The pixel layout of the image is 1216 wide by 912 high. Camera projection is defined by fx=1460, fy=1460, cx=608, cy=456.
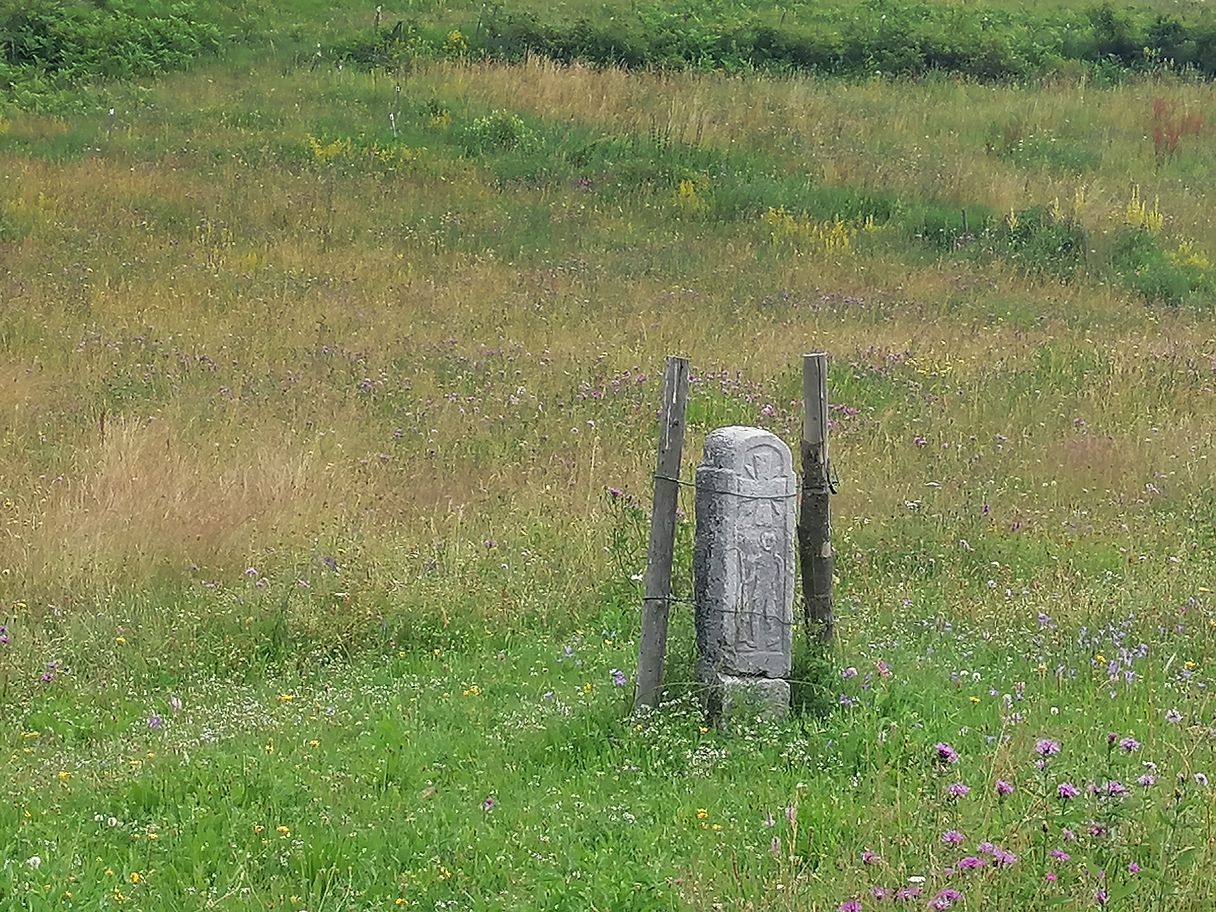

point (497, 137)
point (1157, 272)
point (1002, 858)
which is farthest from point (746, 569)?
point (497, 137)

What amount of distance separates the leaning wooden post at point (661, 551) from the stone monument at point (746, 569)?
11 centimetres

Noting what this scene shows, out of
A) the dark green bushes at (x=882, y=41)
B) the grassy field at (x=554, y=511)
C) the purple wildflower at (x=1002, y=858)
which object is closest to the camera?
the purple wildflower at (x=1002, y=858)

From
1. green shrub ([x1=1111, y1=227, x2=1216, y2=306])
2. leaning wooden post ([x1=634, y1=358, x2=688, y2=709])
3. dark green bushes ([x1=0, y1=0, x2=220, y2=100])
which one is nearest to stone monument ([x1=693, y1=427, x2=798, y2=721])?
leaning wooden post ([x1=634, y1=358, x2=688, y2=709])

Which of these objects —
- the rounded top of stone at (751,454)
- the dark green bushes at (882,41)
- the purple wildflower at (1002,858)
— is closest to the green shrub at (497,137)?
the dark green bushes at (882,41)

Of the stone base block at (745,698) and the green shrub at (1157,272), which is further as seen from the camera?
the green shrub at (1157,272)

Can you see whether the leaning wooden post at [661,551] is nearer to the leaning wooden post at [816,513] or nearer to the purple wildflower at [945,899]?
the leaning wooden post at [816,513]

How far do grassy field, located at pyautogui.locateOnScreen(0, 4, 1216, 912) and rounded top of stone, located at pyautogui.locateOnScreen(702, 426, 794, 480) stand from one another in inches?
29.3

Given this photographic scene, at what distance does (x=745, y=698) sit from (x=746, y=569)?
442mm

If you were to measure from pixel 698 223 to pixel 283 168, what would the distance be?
5.04 metres

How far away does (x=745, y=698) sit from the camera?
5016 millimetres

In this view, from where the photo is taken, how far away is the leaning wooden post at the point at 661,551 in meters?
5.10

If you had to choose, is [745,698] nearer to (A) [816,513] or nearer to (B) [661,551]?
(B) [661,551]

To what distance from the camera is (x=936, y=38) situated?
25953 millimetres

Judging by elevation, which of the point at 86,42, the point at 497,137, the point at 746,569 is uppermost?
the point at 86,42
